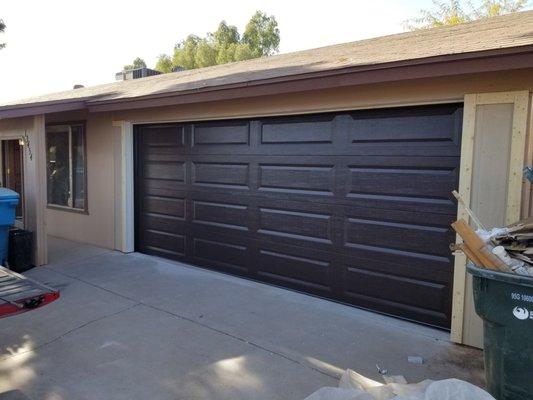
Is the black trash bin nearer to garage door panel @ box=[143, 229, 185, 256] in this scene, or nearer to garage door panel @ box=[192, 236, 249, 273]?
garage door panel @ box=[143, 229, 185, 256]

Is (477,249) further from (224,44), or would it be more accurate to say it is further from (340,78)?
(224,44)

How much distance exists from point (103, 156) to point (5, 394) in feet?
17.8

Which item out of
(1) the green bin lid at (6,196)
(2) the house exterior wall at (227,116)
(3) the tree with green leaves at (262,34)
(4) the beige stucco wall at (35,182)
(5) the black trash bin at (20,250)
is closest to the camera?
(2) the house exterior wall at (227,116)

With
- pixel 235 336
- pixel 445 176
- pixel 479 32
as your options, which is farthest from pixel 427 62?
pixel 235 336

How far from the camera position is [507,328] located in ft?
9.43

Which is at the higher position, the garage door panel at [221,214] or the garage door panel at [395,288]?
the garage door panel at [221,214]

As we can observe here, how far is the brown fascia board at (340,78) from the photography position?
3721 millimetres

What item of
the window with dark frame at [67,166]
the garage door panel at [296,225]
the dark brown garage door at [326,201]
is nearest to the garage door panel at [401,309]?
the dark brown garage door at [326,201]

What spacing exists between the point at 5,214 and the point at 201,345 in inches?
152

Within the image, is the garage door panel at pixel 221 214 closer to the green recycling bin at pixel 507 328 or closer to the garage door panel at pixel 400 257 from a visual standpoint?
the garage door panel at pixel 400 257

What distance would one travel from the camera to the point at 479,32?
202 inches

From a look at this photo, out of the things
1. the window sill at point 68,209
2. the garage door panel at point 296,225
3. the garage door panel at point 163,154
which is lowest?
the window sill at point 68,209

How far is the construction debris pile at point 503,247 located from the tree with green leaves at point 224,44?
113ft

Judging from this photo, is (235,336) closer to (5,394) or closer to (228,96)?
(5,394)
